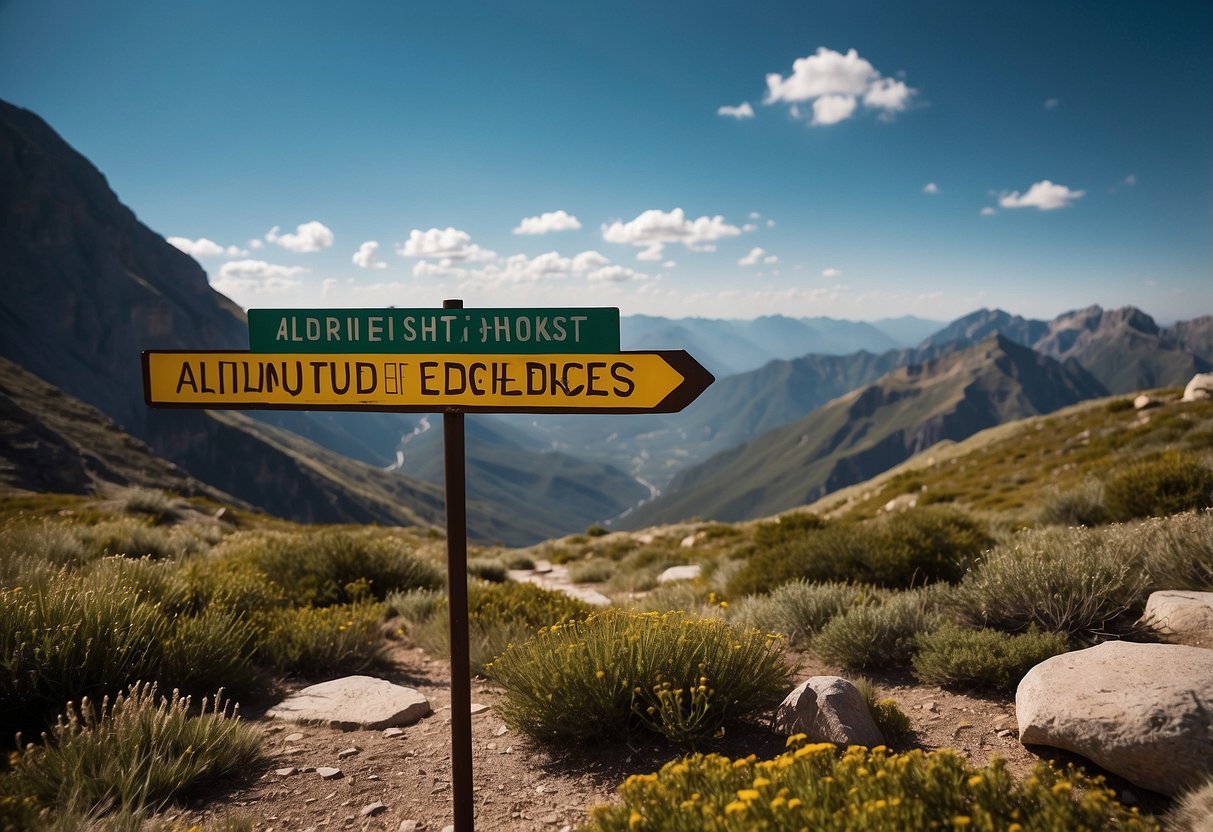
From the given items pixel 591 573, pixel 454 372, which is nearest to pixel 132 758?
pixel 454 372

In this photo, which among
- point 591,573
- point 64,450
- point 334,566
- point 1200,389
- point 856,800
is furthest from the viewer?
point 64,450

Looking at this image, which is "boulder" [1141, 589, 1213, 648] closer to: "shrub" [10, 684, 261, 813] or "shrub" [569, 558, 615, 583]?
"shrub" [10, 684, 261, 813]

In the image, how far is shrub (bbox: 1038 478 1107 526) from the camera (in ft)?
37.8

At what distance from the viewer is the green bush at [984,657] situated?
222 inches

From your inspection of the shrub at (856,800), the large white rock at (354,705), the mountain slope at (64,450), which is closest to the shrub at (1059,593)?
the shrub at (856,800)

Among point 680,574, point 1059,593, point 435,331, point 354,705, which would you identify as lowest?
point 680,574

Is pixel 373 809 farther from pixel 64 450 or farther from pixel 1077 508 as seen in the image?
pixel 64 450

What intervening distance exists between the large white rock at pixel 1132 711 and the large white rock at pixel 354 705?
4.91 m

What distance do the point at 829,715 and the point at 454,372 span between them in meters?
3.47

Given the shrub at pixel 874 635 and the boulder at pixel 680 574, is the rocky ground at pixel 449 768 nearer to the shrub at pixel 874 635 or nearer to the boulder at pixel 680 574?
the shrub at pixel 874 635

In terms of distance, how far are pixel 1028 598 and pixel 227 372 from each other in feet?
23.9

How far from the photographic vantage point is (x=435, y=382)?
4.00 meters

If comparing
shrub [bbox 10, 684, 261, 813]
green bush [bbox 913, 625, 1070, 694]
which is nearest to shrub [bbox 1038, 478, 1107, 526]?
green bush [bbox 913, 625, 1070, 694]

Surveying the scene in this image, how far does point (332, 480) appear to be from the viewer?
193 m
